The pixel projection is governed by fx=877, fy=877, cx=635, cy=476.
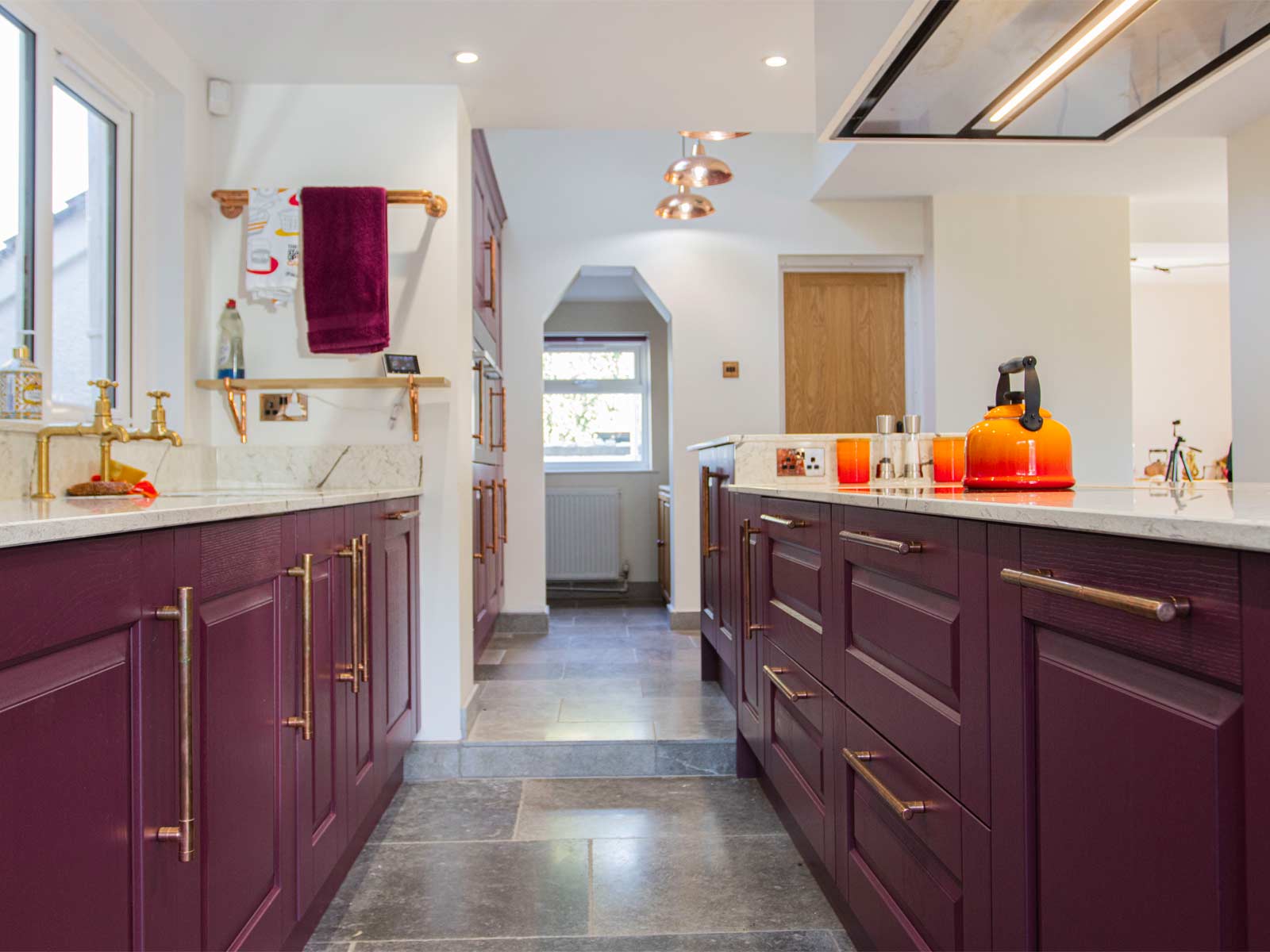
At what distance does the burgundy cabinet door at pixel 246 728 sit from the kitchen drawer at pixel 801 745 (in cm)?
102

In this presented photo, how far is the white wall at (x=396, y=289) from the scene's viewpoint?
2.81 meters

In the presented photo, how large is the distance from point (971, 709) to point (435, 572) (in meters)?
2.09

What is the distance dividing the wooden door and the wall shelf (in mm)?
2623

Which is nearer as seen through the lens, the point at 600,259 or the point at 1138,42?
the point at 1138,42

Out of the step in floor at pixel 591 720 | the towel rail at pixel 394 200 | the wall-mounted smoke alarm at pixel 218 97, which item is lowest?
the step in floor at pixel 591 720

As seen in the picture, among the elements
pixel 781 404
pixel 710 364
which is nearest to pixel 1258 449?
pixel 781 404

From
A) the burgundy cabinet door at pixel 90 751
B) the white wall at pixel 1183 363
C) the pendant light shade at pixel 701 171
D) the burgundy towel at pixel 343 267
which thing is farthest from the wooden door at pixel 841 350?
the white wall at pixel 1183 363

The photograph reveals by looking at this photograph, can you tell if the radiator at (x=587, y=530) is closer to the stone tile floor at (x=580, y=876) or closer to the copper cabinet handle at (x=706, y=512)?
the copper cabinet handle at (x=706, y=512)

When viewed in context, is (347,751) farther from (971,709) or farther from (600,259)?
(600,259)

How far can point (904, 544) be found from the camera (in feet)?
4.24

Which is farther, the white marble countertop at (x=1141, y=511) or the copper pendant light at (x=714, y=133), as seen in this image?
the copper pendant light at (x=714, y=133)

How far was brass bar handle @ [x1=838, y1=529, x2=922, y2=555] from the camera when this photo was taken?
1274 mm

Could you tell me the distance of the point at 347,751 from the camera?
6.49 feet

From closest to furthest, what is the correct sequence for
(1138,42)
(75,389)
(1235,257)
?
(1138,42)
(75,389)
(1235,257)
